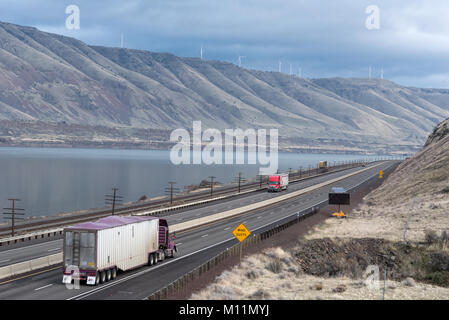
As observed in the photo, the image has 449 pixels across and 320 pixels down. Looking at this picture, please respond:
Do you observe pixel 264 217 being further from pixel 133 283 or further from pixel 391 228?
pixel 133 283

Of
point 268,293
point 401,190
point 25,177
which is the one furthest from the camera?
point 25,177

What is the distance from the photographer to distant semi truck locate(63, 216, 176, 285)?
3103 cm

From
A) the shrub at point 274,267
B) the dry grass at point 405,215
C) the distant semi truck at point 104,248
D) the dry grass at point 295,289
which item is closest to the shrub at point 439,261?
the dry grass at point 405,215

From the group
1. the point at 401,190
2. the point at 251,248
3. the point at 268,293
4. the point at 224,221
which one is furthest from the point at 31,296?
the point at 401,190

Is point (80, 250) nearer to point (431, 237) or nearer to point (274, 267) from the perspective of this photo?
Result: point (274, 267)

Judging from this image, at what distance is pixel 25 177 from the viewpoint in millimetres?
172750

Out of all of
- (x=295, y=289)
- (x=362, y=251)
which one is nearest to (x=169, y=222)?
(x=362, y=251)

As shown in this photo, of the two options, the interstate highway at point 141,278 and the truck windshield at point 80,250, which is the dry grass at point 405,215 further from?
the truck windshield at point 80,250

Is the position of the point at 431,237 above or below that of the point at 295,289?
above

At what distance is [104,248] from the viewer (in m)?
31.6

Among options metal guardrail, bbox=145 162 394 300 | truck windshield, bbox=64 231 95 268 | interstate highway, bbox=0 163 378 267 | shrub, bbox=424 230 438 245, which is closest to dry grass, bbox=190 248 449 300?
metal guardrail, bbox=145 162 394 300

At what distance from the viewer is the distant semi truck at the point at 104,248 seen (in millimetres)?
31031

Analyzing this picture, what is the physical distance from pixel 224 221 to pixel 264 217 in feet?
18.6

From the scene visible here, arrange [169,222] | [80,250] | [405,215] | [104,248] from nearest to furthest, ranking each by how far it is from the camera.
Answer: [80,250], [104,248], [405,215], [169,222]
